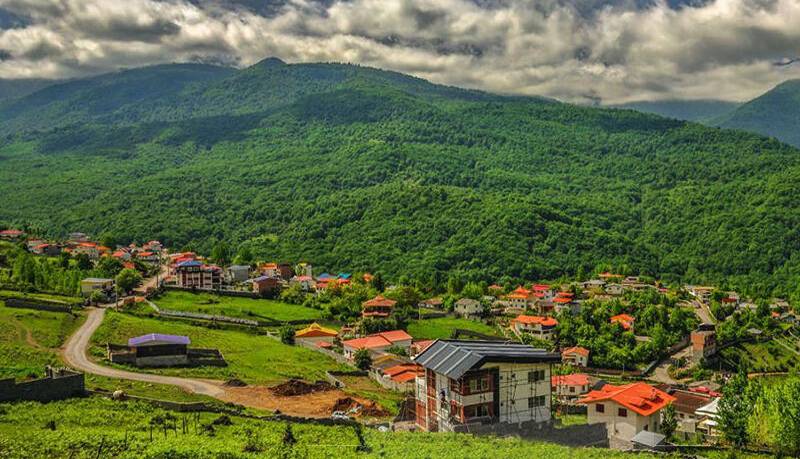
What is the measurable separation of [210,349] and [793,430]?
33709 mm

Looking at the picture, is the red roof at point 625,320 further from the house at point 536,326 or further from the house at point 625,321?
the house at point 536,326

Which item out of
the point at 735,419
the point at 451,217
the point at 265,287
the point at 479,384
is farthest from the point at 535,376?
the point at 451,217

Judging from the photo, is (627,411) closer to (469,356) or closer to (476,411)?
(476,411)

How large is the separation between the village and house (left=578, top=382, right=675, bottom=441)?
0.08 metres

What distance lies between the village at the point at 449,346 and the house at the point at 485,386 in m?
0.06

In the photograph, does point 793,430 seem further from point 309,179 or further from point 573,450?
point 309,179

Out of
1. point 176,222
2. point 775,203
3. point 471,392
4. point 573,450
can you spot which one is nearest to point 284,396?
point 471,392

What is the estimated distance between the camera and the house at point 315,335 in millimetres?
60562

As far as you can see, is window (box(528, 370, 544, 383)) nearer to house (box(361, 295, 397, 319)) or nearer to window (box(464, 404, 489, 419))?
window (box(464, 404, 489, 419))

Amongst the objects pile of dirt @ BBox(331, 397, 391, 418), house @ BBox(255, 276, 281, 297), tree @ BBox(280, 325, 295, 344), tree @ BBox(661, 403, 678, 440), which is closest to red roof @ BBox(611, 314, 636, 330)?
tree @ BBox(661, 403, 678, 440)

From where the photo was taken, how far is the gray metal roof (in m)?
29.2

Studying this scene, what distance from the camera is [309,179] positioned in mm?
181250

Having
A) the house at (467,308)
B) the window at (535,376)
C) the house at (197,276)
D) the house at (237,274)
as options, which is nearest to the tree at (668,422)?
the window at (535,376)

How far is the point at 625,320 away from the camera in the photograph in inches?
3036
